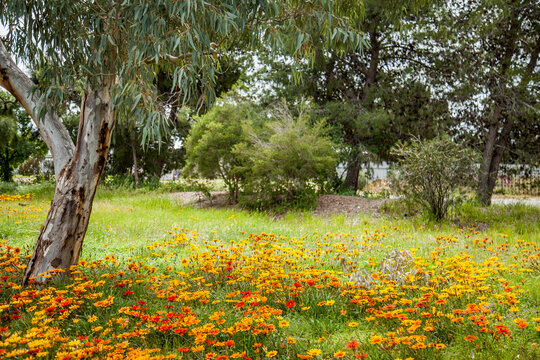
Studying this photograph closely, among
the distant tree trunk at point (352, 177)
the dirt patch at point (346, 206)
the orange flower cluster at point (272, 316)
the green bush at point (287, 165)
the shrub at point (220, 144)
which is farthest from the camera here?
the distant tree trunk at point (352, 177)

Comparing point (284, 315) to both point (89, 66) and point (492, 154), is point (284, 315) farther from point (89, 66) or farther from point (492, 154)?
point (492, 154)

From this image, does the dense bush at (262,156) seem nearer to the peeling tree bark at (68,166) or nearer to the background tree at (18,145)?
the peeling tree bark at (68,166)

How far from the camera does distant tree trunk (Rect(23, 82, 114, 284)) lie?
13.2 feet

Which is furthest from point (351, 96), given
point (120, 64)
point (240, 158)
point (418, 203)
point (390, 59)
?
point (120, 64)

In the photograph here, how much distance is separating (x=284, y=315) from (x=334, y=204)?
25.4 feet

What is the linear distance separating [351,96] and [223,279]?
36.6 ft

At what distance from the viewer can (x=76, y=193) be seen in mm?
4027

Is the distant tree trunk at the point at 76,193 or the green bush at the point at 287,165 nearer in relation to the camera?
the distant tree trunk at the point at 76,193

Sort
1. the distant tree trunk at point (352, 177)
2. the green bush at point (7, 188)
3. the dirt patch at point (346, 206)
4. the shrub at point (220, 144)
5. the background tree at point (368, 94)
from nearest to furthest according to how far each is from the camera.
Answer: the dirt patch at point (346, 206)
the shrub at point (220, 144)
the background tree at point (368, 94)
the distant tree trunk at point (352, 177)
the green bush at point (7, 188)

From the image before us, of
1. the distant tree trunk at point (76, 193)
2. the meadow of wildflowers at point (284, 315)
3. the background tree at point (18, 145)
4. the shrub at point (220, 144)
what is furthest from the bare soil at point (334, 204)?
the background tree at point (18, 145)

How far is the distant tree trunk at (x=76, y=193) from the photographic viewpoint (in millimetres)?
4012

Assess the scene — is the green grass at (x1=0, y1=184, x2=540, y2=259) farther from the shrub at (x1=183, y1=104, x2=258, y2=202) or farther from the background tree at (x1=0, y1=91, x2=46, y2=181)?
A: the background tree at (x1=0, y1=91, x2=46, y2=181)

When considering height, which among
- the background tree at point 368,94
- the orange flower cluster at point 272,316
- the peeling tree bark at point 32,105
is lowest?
the orange flower cluster at point 272,316

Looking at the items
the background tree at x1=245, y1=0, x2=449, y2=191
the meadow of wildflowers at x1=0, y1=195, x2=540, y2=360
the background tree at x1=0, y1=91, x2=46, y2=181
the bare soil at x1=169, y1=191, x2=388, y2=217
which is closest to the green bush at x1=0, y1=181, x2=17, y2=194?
the background tree at x1=0, y1=91, x2=46, y2=181
